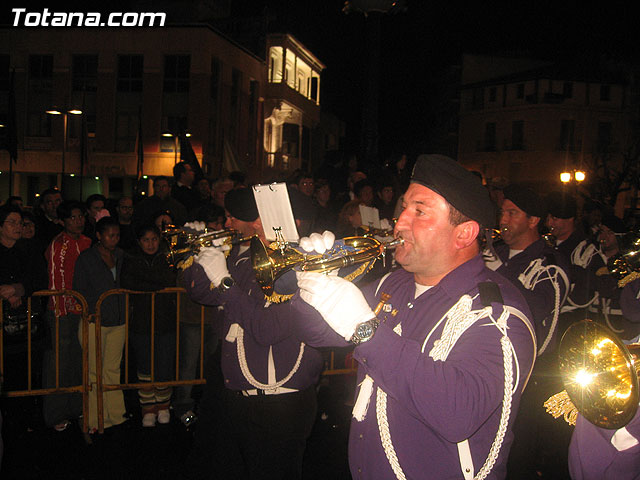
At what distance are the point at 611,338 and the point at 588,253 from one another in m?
6.15

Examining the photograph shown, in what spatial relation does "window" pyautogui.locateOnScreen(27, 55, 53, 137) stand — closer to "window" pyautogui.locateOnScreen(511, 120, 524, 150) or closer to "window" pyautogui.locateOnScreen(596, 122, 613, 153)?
"window" pyautogui.locateOnScreen(511, 120, 524, 150)

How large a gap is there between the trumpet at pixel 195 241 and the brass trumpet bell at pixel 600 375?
2.47 meters

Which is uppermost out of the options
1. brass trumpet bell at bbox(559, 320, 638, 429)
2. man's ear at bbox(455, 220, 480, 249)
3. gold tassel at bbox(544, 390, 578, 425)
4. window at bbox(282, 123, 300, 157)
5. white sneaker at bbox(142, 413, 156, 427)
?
window at bbox(282, 123, 300, 157)

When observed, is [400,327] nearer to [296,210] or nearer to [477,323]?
[477,323]

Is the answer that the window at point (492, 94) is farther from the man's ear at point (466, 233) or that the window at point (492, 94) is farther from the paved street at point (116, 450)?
the man's ear at point (466, 233)

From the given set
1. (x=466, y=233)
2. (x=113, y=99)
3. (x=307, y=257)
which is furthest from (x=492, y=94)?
(x=466, y=233)

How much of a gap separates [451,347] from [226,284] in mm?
2028

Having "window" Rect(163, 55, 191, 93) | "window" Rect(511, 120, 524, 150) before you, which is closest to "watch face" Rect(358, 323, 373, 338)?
"window" Rect(163, 55, 191, 93)

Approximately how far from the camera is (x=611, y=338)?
6.99 ft

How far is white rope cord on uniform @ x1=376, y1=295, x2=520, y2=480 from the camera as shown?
2096 mm

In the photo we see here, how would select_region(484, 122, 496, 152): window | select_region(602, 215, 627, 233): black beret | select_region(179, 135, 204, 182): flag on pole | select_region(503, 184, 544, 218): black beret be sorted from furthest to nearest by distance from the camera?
select_region(484, 122, 496, 152): window → select_region(179, 135, 204, 182): flag on pole → select_region(602, 215, 627, 233): black beret → select_region(503, 184, 544, 218): black beret

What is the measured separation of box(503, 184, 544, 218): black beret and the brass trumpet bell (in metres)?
2.83

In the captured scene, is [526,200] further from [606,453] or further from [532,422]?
[606,453]

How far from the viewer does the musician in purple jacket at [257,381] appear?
365cm
